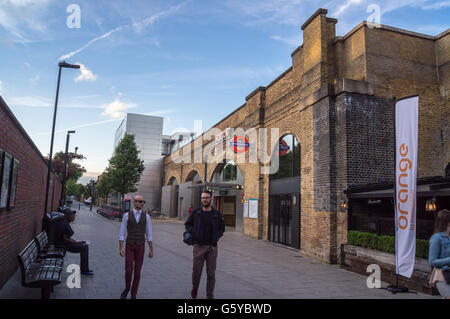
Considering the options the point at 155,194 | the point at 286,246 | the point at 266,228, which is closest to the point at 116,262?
the point at 286,246

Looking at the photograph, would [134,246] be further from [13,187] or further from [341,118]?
[341,118]

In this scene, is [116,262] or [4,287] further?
[116,262]

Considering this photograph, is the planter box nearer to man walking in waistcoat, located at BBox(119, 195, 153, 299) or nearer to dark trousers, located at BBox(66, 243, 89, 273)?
man walking in waistcoat, located at BBox(119, 195, 153, 299)

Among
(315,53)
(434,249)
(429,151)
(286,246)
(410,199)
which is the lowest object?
(286,246)

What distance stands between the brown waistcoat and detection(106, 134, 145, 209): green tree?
99.9 feet

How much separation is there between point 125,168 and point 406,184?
32.4 metres

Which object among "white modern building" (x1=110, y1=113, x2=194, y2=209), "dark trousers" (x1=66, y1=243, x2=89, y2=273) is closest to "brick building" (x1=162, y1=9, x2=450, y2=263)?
"dark trousers" (x1=66, y1=243, x2=89, y2=273)

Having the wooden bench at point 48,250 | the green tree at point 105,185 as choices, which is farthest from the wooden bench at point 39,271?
the green tree at point 105,185

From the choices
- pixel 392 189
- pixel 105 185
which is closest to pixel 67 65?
pixel 392 189

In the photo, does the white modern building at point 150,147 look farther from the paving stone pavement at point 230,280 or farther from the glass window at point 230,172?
the paving stone pavement at point 230,280

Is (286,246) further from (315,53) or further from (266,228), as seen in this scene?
(315,53)

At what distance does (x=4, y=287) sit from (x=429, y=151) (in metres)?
13.0
